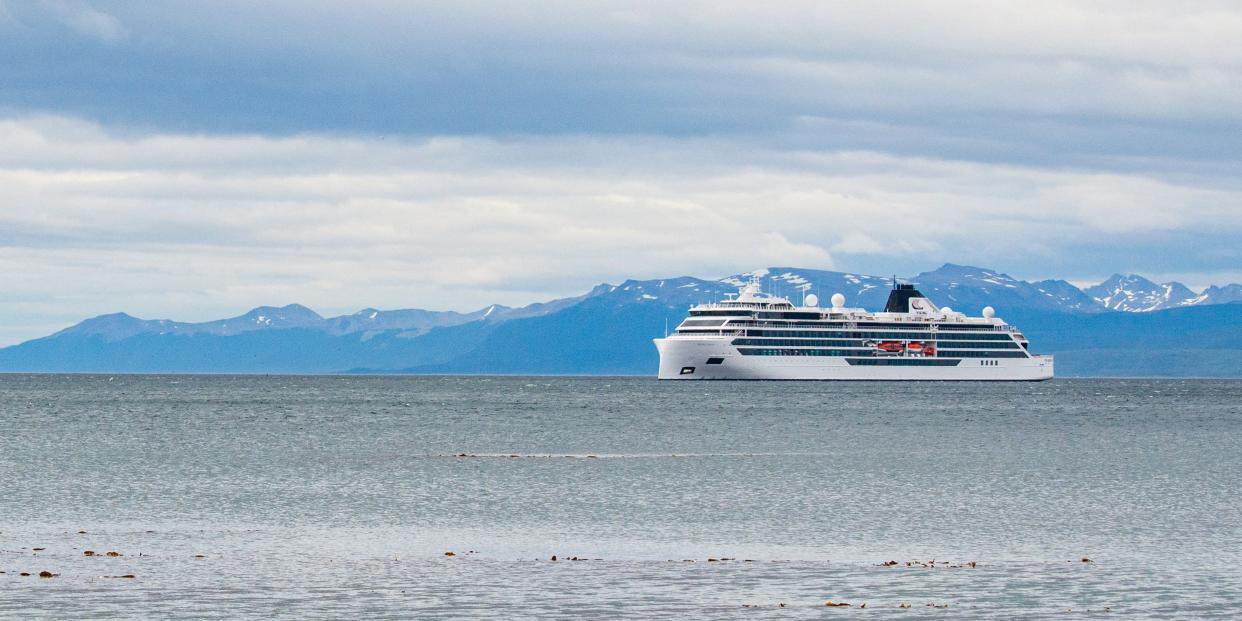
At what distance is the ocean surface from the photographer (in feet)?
105

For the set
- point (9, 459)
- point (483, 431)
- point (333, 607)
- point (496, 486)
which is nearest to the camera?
point (333, 607)

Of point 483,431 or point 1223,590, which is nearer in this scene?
point 1223,590

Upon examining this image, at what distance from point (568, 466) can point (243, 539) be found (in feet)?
103

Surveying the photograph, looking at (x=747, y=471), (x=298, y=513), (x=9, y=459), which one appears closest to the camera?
Answer: (x=298, y=513)

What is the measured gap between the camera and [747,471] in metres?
70.7

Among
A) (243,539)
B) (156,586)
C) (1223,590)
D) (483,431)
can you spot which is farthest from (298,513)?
(483,431)

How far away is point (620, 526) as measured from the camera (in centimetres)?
4688

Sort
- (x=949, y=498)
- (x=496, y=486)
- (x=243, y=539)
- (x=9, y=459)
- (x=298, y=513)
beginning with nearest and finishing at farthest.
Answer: (x=243, y=539)
(x=298, y=513)
(x=949, y=498)
(x=496, y=486)
(x=9, y=459)

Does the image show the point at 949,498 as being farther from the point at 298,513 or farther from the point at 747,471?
the point at 298,513

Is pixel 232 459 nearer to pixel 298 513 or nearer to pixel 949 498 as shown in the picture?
pixel 298 513

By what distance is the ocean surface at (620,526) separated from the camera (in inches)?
1265

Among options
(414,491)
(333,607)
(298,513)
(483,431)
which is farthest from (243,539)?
(483,431)

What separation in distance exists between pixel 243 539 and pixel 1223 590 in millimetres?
23664

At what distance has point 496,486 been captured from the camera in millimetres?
61594
